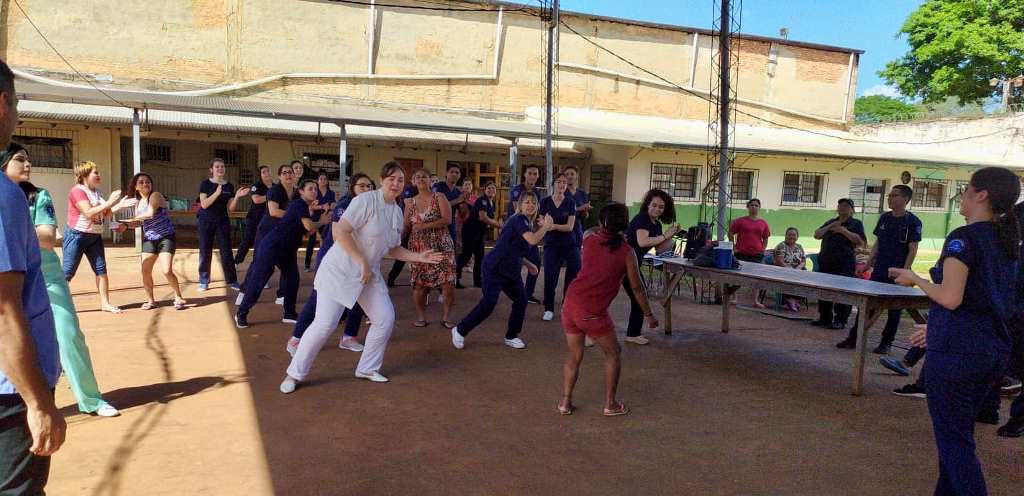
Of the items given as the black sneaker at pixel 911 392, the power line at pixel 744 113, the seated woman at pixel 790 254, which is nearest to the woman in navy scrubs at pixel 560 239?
the black sneaker at pixel 911 392

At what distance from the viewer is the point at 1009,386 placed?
5246 millimetres

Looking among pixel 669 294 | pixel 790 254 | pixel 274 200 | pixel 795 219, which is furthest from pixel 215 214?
pixel 795 219

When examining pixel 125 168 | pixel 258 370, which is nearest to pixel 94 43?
pixel 125 168

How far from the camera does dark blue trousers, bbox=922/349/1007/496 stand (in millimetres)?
2605

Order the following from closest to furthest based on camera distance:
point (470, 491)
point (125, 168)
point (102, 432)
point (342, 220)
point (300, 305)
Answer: point (470, 491)
point (102, 432)
point (342, 220)
point (300, 305)
point (125, 168)

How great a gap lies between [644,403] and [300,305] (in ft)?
16.2

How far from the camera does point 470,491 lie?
10.4 ft

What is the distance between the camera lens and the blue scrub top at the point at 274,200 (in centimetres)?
699

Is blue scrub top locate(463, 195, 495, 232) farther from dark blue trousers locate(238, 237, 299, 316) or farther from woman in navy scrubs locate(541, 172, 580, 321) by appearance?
dark blue trousers locate(238, 237, 299, 316)

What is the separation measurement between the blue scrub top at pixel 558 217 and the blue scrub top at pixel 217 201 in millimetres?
4018

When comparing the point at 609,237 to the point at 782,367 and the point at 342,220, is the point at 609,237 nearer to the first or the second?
the point at 342,220

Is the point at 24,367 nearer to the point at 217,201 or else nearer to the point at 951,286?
the point at 951,286

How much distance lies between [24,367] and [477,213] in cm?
759

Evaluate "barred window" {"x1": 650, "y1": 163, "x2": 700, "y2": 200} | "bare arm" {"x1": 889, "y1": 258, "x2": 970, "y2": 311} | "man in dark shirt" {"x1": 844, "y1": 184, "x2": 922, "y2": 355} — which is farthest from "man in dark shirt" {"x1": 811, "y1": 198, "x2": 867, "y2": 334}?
"barred window" {"x1": 650, "y1": 163, "x2": 700, "y2": 200}
